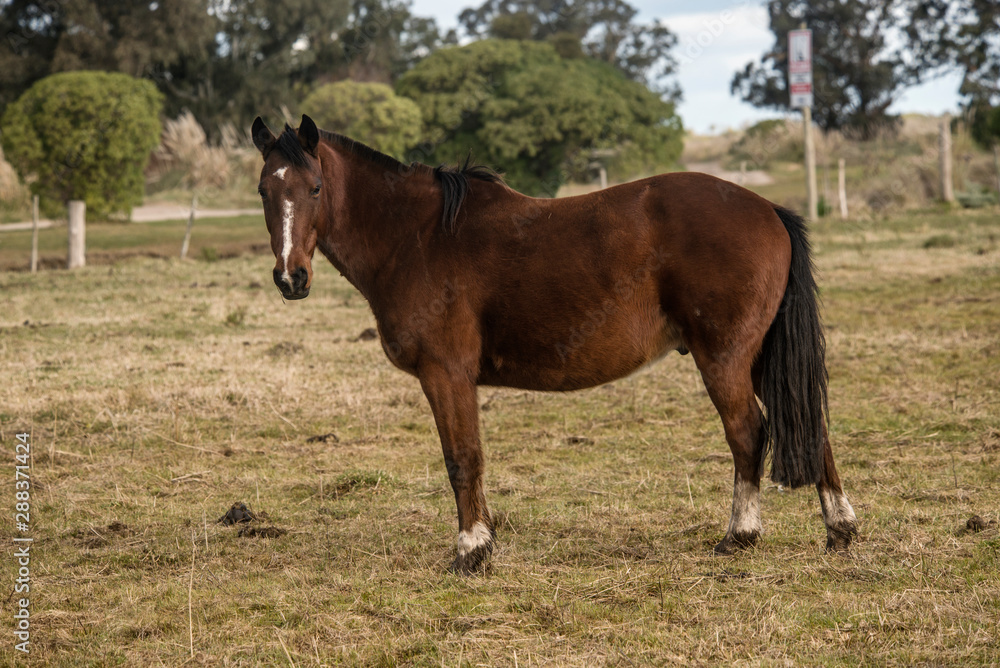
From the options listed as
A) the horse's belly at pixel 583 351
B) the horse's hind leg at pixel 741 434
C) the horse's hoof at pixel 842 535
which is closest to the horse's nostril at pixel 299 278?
the horse's belly at pixel 583 351

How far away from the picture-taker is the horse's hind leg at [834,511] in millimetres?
4477

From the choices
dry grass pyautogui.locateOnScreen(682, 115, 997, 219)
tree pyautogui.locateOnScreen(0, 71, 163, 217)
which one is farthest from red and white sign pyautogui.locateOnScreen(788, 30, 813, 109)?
tree pyautogui.locateOnScreen(0, 71, 163, 217)

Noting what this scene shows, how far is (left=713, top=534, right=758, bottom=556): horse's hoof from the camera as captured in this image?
14.9 feet

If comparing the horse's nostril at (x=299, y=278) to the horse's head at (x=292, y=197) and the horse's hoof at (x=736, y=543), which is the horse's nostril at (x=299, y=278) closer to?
the horse's head at (x=292, y=197)

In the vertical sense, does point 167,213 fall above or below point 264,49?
below

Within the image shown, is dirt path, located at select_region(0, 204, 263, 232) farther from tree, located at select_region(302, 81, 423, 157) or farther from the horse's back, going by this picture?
the horse's back

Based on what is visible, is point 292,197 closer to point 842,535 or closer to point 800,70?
point 842,535

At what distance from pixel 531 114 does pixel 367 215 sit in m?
21.7

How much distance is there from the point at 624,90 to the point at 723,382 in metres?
24.7

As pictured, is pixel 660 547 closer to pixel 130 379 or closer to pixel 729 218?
pixel 729 218

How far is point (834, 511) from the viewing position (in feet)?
14.8

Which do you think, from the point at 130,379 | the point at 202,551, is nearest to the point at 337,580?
the point at 202,551

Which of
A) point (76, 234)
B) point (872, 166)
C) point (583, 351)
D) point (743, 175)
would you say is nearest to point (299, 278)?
point (583, 351)
